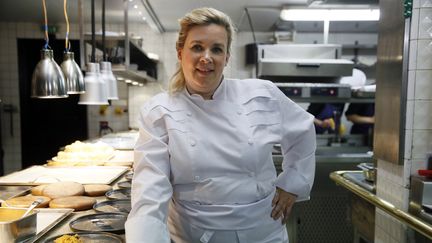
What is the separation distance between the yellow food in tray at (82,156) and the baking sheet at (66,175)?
133 mm

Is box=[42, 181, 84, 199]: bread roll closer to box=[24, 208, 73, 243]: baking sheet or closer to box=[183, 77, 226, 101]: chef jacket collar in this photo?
box=[24, 208, 73, 243]: baking sheet

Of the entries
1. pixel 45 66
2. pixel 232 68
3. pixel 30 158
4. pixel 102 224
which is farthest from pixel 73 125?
pixel 102 224

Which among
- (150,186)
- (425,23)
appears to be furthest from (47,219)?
(425,23)

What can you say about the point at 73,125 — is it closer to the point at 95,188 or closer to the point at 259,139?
the point at 95,188

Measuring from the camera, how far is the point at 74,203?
178cm

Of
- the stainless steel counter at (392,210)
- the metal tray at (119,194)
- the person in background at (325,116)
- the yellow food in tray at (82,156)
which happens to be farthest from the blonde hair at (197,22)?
the person in background at (325,116)

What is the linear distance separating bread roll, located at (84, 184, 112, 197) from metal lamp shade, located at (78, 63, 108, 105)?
3.51ft

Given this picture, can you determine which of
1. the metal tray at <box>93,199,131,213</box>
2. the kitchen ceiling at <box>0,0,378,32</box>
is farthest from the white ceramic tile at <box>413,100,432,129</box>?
the kitchen ceiling at <box>0,0,378,32</box>

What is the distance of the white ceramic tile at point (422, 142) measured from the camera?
1.85 meters

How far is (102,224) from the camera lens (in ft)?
5.03

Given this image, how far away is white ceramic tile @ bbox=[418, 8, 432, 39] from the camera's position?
180cm

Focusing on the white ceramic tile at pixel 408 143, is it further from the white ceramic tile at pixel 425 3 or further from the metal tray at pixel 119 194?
the metal tray at pixel 119 194

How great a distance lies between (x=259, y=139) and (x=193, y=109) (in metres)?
0.30

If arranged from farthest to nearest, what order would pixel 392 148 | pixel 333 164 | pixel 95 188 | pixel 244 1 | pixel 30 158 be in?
pixel 30 158
pixel 244 1
pixel 333 164
pixel 95 188
pixel 392 148
